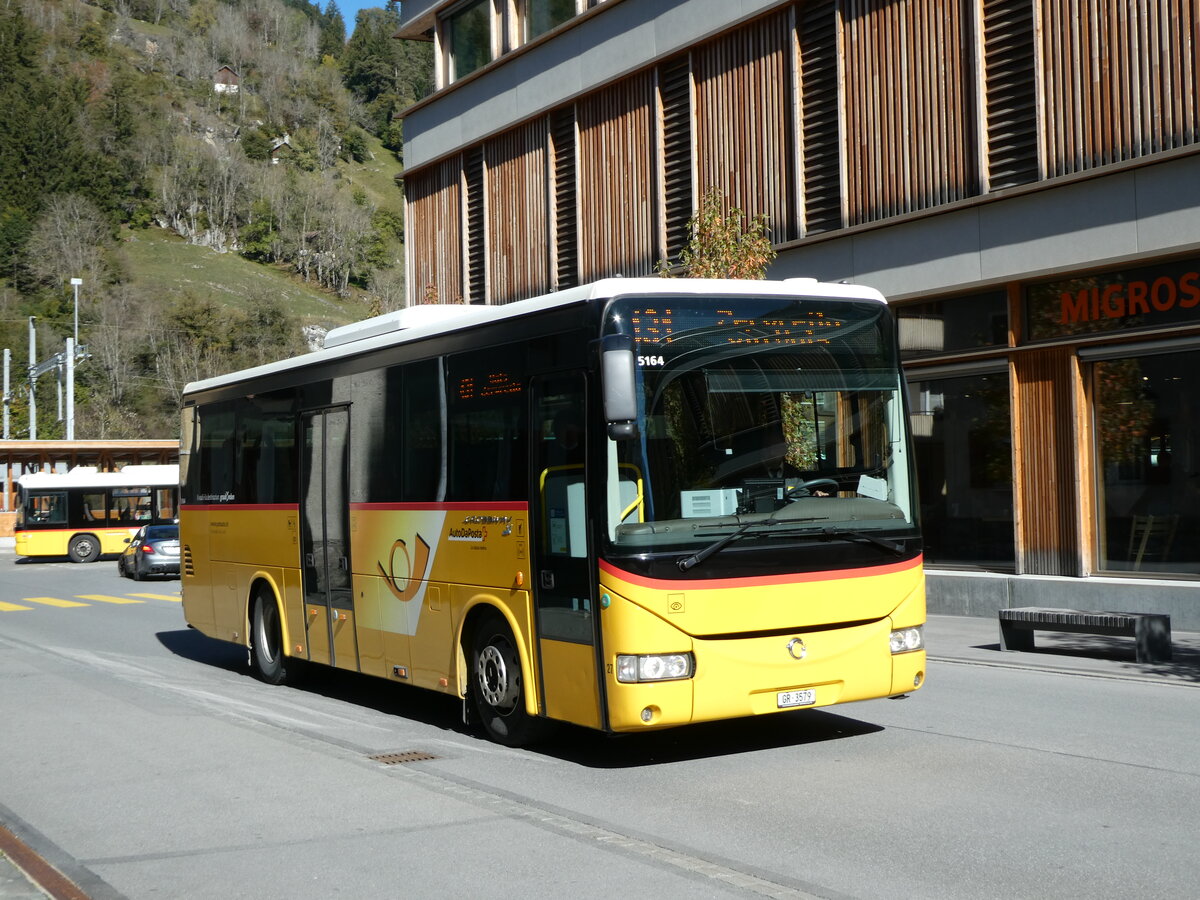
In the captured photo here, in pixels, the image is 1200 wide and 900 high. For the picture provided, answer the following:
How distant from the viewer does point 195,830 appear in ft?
22.9

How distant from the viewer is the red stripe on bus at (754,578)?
778cm

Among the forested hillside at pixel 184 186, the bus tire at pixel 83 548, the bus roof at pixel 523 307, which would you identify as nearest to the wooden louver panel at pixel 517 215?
the bus roof at pixel 523 307

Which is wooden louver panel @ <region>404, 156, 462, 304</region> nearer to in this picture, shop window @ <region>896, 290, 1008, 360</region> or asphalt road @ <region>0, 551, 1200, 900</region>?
shop window @ <region>896, 290, 1008, 360</region>

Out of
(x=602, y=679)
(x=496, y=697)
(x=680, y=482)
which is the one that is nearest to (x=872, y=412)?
(x=680, y=482)

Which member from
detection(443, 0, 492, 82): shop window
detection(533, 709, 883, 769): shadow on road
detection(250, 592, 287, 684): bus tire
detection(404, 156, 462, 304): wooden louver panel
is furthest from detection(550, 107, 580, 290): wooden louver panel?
detection(533, 709, 883, 769): shadow on road

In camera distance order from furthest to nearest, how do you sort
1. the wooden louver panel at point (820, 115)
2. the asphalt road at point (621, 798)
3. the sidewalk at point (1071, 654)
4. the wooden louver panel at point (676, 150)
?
1. the wooden louver panel at point (676, 150)
2. the wooden louver panel at point (820, 115)
3. the sidewalk at point (1071, 654)
4. the asphalt road at point (621, 798)

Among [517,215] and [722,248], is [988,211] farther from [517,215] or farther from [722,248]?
[517,215]

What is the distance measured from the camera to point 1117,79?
16.1 meters

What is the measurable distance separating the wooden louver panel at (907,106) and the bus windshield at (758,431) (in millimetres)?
10261

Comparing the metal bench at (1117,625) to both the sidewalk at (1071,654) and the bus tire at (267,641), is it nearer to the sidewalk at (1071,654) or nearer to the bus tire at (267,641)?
the sidewalk at (1071,654)

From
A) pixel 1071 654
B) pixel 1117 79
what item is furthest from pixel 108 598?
pixel 1117 79

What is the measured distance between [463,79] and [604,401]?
22.2 meters

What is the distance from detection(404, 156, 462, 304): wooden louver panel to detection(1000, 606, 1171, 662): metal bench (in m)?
16.9

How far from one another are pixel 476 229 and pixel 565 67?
15.9 ft
